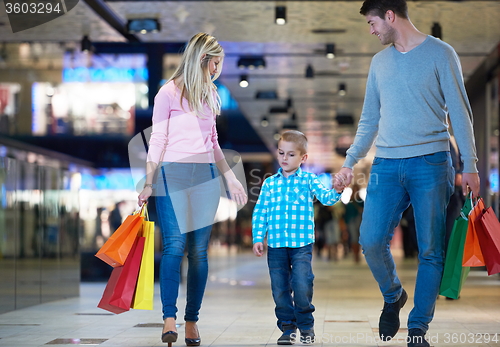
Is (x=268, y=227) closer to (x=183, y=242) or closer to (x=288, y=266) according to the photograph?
(x=288, y=266)

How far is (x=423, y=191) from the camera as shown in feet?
11.4

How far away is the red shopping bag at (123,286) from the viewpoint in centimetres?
366

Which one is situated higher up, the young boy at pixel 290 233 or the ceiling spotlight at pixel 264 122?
the ceiling spotlight at pixel 264 122

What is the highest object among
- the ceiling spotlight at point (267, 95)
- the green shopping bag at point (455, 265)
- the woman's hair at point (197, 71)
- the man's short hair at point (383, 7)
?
the ceiling spotlight at point (267, 95)

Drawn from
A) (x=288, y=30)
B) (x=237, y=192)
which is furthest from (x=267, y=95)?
(x=237, y=192)

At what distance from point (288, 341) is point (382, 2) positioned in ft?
6.01

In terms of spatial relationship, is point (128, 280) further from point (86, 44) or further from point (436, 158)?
point (86, 44)

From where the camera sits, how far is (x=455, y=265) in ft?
11.4

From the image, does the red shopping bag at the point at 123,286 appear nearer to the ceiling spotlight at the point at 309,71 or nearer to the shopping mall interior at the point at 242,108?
the shopping mall interior at the point at 242,108

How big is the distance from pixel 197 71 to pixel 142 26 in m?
4.93

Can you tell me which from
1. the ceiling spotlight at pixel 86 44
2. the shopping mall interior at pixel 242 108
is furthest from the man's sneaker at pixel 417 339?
the ceiling spotlight at pixel 86 44

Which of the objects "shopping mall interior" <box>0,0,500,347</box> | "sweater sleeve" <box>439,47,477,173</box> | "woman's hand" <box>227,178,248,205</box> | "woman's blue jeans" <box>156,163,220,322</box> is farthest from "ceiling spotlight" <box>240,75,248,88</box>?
"sweater sleeve" <box>439,47,477,173</box>

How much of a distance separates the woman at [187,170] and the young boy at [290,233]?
1.11 feet

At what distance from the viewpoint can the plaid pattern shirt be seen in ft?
13.3
